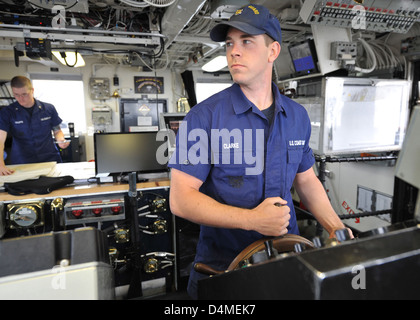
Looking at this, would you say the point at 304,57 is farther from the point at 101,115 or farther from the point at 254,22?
the point at 101,115

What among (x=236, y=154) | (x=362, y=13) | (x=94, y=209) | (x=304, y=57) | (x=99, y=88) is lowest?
(x=94, y=209)

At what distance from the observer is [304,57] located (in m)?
3.20

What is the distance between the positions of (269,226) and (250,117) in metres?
0.53

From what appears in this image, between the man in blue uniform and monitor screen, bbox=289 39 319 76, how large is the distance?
203 cm

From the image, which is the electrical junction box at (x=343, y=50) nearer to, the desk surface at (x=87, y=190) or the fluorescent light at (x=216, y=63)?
the desk surface at (x=87, y=190)

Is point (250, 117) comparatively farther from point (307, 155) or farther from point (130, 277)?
point (130, 277)

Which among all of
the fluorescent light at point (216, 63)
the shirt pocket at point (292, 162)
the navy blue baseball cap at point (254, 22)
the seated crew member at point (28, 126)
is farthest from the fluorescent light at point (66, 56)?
the shirt pocket at point (292, 162)

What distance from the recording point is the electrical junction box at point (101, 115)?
295 inches

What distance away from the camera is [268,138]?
1.24m

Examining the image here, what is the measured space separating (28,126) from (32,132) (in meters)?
0.08

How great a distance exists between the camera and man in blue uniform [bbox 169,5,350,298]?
1.15 metres

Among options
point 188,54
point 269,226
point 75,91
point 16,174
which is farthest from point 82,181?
point 75,91

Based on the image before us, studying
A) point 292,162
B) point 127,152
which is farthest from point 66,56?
point 292,162

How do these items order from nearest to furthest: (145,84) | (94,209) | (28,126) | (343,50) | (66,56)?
(94,209) → (343,50) → (28,126) → (66,56) → (145,84)
